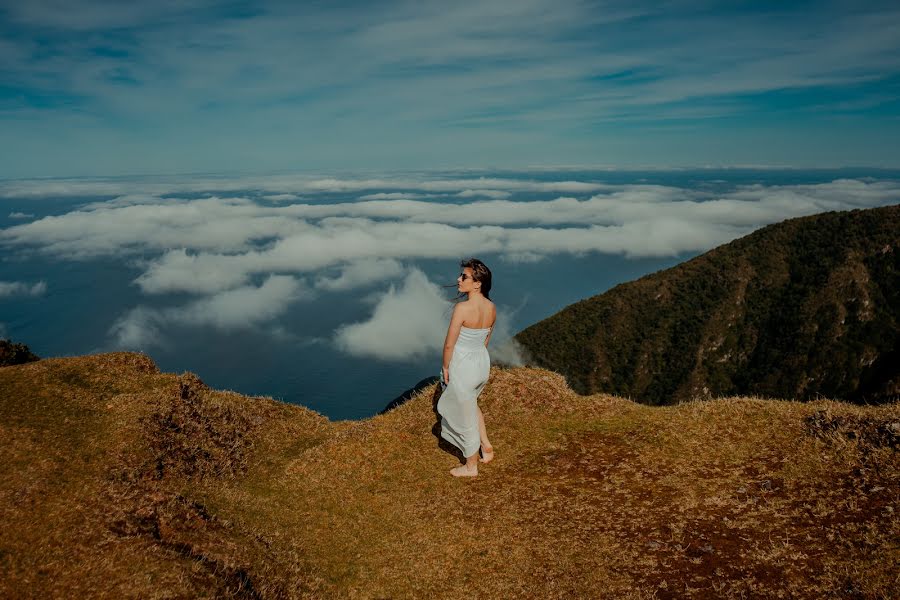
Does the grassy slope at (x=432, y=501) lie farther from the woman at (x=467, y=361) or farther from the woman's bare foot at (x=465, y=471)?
the woman at (x=467, y=361)

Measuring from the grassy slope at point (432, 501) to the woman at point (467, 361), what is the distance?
3.39 feet

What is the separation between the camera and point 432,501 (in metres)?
11.3

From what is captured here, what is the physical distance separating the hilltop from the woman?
14385 cm

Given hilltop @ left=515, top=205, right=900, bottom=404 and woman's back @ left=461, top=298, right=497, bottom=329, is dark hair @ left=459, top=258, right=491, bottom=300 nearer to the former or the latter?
woman's back @ left=461, top=298, right=497, bottom=329

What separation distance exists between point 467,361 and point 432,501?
327 cm

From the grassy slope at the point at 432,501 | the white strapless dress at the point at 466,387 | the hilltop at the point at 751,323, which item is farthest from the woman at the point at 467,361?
the hilltop at the point at 751,323

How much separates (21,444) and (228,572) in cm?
609

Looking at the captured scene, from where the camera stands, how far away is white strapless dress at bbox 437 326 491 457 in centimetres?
1134

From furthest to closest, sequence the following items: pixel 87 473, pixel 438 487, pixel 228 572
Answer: pixel 438 487, pixel 87 473, pixel 228 572

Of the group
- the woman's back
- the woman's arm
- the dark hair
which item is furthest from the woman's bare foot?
the dark hair

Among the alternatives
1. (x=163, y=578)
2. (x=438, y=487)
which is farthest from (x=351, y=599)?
(x=438, y=487)

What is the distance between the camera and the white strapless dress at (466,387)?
11336mm

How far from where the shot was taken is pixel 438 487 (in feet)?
38.9

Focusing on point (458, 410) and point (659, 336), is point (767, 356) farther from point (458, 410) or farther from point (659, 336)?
point (458, 410)
